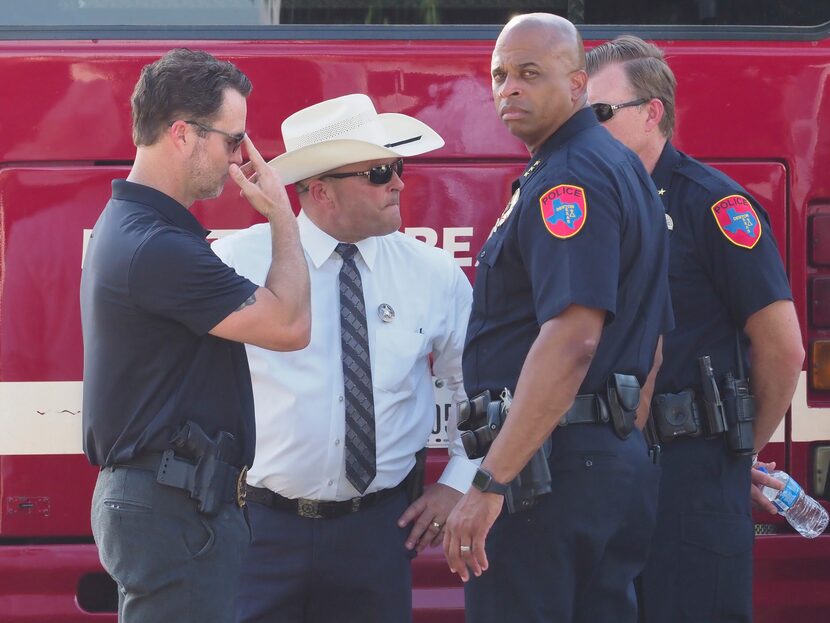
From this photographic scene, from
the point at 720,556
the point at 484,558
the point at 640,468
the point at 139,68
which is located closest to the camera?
the point at 484,558

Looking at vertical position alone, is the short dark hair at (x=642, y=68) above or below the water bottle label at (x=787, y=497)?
above

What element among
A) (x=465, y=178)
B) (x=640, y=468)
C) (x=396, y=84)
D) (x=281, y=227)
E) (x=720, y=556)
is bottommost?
(x=720, y=556)

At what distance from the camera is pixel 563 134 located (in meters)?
2.50

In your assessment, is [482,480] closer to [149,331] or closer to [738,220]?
[149,331]

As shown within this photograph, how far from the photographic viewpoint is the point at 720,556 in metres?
2.80

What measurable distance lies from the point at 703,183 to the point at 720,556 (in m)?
0.92

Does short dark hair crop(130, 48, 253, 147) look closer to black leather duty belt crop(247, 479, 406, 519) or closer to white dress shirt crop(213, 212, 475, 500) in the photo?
white dress shirt crop(213, 212, 475, 500)

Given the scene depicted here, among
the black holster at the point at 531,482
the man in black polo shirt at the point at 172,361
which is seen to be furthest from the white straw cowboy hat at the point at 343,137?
the black holster at the point at 531,482

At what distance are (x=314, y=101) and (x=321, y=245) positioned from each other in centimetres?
55

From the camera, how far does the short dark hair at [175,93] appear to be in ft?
7.99

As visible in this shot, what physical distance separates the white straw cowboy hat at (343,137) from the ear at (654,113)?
1.76ft

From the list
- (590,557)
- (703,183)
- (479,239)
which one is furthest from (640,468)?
(479,239)

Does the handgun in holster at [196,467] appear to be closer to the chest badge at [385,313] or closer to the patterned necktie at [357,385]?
the patterned necktie at [357,385]

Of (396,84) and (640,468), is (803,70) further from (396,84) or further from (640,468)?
(640,468)
